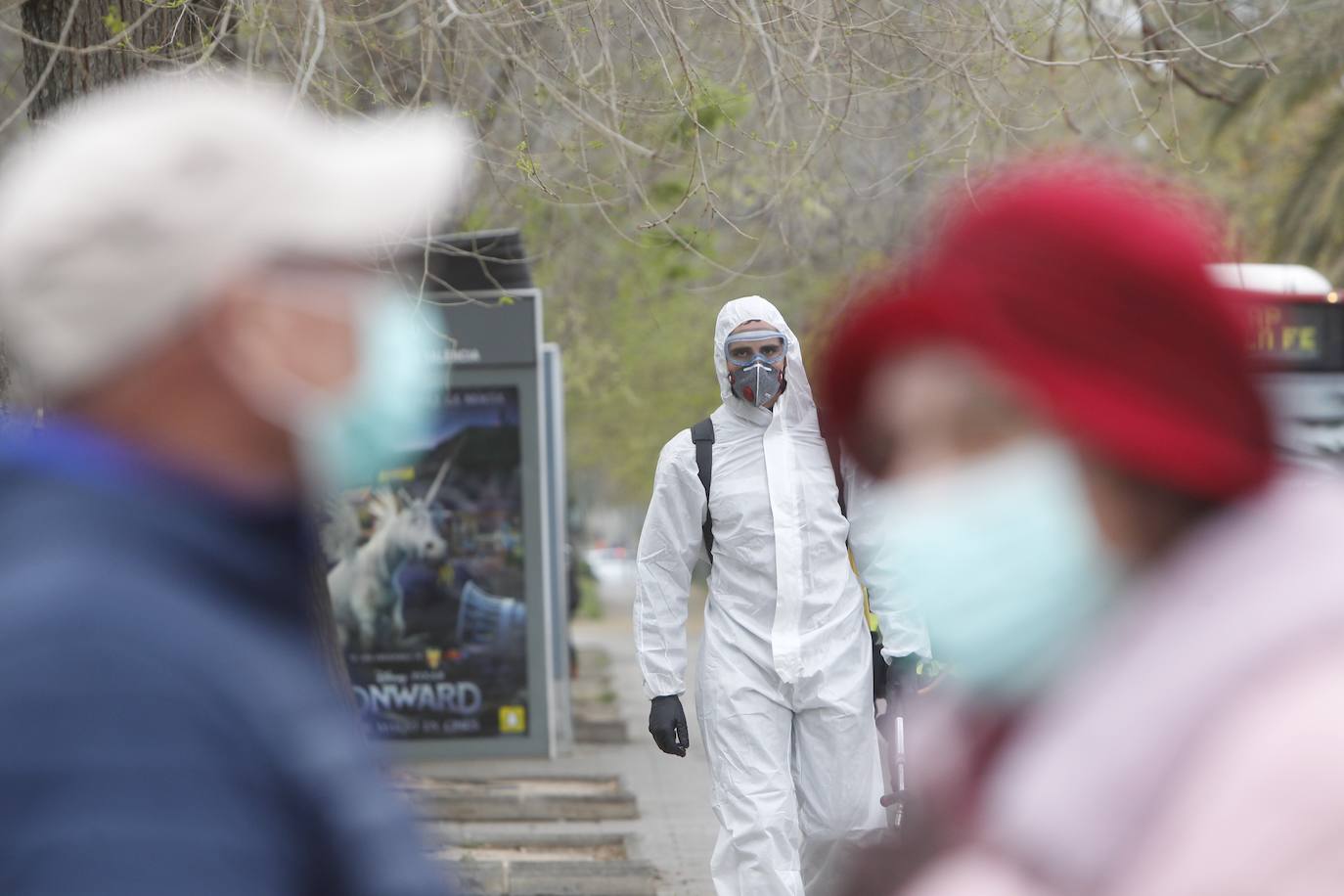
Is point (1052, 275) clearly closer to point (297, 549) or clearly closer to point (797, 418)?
point (297, 549)

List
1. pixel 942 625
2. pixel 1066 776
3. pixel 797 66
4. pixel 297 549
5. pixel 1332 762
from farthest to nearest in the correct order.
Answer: pixel 797 66
pixel 942 625
pixel 297 549
pixel 1066 776
pixel 1332 762

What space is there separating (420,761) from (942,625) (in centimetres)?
1029

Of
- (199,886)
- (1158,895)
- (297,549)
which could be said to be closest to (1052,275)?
(1158,895)

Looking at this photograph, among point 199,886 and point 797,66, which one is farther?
point 797,66

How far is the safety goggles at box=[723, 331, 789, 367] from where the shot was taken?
6.08 metres

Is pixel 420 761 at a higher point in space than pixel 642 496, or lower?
higher

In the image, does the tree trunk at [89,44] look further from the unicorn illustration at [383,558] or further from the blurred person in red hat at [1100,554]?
the unicorn illustration at [383,558]

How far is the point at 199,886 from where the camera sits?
132 centimetres

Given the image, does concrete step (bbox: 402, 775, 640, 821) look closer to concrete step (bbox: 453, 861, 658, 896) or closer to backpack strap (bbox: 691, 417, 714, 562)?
concrete step (bbox: 453, 861, 658, 896)

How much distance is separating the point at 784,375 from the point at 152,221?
4771 mm

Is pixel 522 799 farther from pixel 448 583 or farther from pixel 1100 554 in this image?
pixel 1100 554

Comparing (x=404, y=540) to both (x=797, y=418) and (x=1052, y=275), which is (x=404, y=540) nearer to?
(x=797, y=418)

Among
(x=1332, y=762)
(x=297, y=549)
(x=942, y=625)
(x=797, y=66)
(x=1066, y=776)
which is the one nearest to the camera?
(x=1332, y=762)

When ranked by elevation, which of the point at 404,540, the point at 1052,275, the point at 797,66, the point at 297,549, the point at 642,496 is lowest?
the point at 642,496
